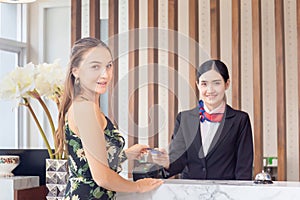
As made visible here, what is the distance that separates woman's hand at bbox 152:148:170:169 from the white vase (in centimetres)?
49

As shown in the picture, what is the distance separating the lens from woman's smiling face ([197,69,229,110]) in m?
2.18

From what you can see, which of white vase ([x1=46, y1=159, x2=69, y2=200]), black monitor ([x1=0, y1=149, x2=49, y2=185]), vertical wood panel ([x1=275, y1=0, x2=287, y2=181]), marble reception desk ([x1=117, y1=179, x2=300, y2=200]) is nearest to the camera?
marble reception desk ([x1=117, y1=179, x2=300, y2=200])

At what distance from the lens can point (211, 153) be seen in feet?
7.11

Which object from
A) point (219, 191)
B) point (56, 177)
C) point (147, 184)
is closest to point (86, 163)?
point (147, 184)

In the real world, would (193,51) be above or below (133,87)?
above

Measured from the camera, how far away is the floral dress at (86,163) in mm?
1811

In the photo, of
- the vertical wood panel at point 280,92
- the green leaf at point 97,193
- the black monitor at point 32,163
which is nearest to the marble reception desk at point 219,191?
the green leaf at point 97,193

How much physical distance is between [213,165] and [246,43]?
2947 millimetres

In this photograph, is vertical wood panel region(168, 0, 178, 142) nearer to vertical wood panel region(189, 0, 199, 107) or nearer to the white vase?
vertical wood panel region(189, 0, 199, 107)

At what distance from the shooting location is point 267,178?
1833mm

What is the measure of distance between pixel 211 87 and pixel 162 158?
366mm

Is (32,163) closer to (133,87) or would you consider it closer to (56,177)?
(56,177)

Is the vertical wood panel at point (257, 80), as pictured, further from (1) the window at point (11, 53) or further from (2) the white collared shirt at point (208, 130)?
(1) the window at point (11, 53)

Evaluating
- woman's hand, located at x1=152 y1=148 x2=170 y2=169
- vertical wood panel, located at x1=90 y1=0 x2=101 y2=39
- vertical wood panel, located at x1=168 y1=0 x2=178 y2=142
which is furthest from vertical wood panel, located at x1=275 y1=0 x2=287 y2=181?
woman's hand, located at x1=152 y1=148 x2=170 y2=169
